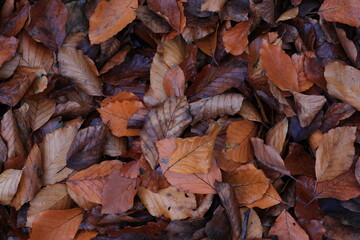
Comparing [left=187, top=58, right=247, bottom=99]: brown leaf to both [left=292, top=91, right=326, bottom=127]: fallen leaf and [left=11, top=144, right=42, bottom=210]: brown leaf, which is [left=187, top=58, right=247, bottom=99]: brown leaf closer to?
[left=292, top=91, right=326, bottom=127]: fallen leaf

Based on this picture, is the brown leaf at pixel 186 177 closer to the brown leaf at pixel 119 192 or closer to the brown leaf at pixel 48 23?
the brown leaf at pixel 119 192

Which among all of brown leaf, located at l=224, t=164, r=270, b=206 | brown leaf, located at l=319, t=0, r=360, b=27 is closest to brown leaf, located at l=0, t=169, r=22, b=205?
brown leaf, located at l=224, t=164, r=270, b=206

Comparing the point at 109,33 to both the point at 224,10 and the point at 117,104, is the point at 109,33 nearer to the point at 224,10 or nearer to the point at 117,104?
the point at 117,104

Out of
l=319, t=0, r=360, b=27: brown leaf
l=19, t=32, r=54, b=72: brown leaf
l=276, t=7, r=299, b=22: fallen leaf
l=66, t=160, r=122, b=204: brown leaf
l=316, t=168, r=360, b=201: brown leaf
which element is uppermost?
l=19, t=32, r=54, b=72: brown leaf

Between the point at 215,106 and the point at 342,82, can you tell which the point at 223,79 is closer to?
the point at 215,106

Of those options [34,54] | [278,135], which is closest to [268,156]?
[278,135]
